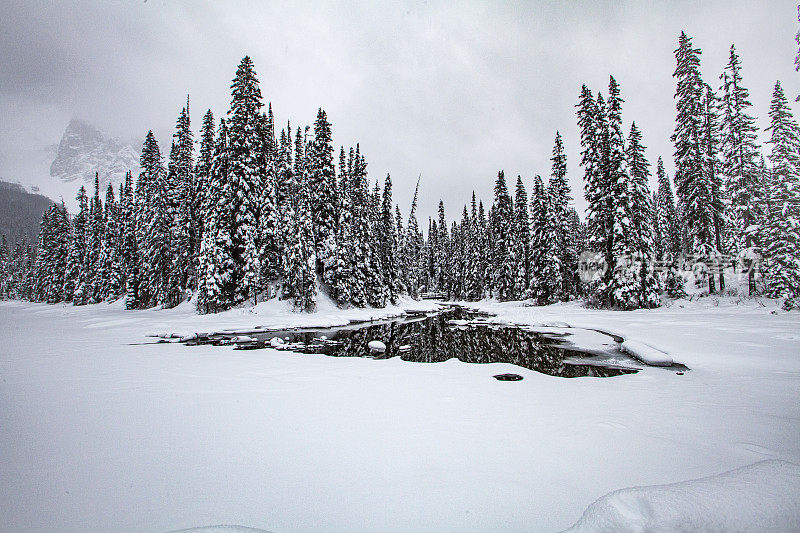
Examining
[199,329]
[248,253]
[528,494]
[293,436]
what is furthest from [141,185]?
[528,494]

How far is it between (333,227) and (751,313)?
3351 cm

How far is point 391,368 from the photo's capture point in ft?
34.3

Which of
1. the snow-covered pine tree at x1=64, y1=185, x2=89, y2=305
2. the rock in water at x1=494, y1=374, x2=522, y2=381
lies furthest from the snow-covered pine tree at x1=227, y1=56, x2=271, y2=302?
the snow-covered pine tree at x1=64, y1=185, x2=89, y2=305

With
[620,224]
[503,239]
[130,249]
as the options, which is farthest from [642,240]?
[130,249]

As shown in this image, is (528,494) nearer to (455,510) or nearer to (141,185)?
(455,510)

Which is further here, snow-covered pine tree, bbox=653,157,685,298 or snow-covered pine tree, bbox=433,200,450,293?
snow-covered pine tree, bbox=433,200,450,293

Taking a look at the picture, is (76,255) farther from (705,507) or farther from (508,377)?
(705,507)

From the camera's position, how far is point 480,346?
53.4 feet

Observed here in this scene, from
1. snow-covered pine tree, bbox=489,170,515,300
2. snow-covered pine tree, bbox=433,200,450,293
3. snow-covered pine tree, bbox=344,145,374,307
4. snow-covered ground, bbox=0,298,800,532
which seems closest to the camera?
snow-covered ground, bbox=0,298,800,532

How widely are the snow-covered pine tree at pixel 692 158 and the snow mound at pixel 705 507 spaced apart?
31763 mm

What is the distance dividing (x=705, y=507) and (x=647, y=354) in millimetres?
9660

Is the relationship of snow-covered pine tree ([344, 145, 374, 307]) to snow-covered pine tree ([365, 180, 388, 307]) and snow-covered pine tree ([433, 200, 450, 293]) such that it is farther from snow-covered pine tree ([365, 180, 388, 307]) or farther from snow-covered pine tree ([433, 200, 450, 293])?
snow-covered pine tree ([433, 200, 450, 293])

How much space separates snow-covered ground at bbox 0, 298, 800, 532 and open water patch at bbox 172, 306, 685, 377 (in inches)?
93.5

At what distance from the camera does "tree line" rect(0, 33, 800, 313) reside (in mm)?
Result: 27188
